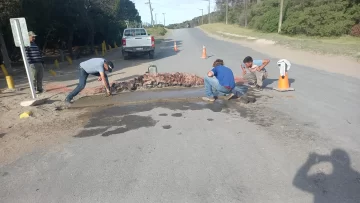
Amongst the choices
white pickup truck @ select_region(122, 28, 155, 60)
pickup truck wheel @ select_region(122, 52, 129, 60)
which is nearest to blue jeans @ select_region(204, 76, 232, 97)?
white pickup truck @ select_region(122, 28, 155, 60)

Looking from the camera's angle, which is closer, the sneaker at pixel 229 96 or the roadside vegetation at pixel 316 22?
the sneaker at pixel 229 96

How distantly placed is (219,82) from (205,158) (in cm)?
325

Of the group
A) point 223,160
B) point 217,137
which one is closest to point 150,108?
point 217,137

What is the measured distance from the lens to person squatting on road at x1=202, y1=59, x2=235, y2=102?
22.4 ft

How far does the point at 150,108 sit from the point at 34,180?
3423 millimetres

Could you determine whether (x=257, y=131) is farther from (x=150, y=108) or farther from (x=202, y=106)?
Result: (x=150, y=108)

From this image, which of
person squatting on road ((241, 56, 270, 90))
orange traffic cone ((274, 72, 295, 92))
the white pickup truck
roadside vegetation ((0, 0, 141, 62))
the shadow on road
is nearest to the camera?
the shadow on road

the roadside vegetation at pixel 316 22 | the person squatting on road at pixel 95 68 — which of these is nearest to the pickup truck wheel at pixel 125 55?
the person squatting on road at pixel 95 68

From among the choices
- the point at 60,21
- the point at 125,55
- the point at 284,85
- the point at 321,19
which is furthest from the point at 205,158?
the point at 321,19

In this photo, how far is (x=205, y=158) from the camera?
402cm

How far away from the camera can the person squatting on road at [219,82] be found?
6.83m

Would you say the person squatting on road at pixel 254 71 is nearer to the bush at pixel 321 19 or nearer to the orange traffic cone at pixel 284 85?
the orange traffic cone at pixel 284 85

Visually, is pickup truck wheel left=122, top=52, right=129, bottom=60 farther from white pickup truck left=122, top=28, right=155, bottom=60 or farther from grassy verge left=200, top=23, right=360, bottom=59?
grassy verge left=200, top=23, right=360, bottom=59

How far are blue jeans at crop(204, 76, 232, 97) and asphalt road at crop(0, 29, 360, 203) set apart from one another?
54 centimetres
